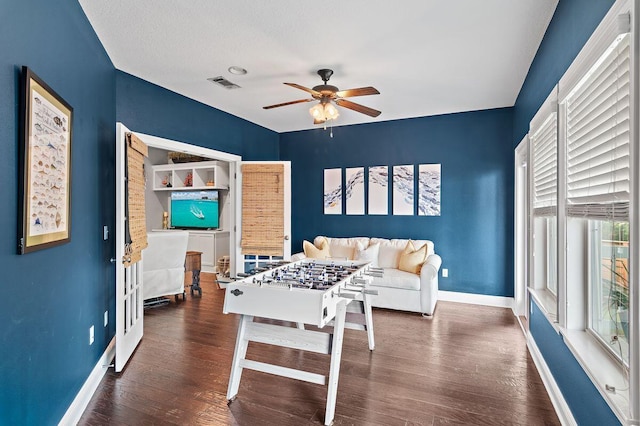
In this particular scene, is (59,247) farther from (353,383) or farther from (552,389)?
(552,389)

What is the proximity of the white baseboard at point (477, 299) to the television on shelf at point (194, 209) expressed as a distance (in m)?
4.58

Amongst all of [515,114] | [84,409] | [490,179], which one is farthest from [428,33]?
[84,409]

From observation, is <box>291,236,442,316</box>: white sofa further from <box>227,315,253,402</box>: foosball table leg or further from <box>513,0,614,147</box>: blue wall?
<box>227,315,253,402</box>: foosball table leg

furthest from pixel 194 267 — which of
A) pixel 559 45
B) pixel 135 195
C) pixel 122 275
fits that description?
pixel 559 45

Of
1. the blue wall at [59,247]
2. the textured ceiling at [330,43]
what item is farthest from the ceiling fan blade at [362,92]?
the blue wall at [59,247]

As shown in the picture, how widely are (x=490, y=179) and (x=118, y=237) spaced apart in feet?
14.8

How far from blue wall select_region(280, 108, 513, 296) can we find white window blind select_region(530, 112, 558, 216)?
5.78ft

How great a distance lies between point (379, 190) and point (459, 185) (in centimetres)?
116

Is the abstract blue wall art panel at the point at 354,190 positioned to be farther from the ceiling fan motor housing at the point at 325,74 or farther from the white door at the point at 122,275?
the white door at the point at 122,275

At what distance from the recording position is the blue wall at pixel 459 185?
4.88m

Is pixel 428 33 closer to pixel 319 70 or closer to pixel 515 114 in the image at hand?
pixel 319 70

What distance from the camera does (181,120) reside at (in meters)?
4.30

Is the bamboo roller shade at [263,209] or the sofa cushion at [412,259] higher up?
the bamboo roller shade at [263,209]

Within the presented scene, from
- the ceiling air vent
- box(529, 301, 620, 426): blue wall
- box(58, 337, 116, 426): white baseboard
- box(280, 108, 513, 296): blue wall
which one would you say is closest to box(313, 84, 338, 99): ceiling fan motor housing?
the ceiling air vent
